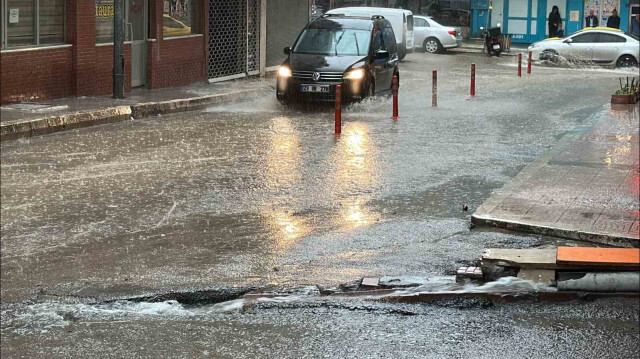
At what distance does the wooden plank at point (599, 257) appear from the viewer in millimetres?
7340

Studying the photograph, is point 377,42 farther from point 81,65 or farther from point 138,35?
point 81,65

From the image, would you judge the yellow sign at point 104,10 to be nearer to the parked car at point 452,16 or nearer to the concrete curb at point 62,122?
the concrete curb at point 62,122

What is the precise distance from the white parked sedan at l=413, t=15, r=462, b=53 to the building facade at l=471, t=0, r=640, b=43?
19.9 ft

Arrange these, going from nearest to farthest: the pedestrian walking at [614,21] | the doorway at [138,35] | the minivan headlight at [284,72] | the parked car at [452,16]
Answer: the minivan headlight at [284,72] → the doorway at [138,35] → the pedestrian walking at [614,21] → the parked car at [452,16]

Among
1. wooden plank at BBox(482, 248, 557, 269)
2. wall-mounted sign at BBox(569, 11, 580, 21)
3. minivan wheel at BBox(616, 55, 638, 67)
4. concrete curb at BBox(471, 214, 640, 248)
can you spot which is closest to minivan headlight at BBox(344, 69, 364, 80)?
concrete curb at BBox(471, 214, 640, 248)

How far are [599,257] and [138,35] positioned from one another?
17.1 m

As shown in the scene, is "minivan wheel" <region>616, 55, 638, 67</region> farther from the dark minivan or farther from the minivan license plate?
the minivan license plate

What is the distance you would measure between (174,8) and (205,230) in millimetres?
15455

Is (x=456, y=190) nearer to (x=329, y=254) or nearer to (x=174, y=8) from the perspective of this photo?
(x=329, y=254)

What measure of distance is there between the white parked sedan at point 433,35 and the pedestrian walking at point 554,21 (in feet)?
15.8

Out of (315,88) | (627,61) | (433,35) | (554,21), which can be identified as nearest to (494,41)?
(433,35)

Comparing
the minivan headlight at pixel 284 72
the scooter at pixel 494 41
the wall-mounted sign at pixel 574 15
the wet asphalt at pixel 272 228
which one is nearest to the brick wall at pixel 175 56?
the minivan headlight at pixel 284 72

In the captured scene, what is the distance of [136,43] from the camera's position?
906 inches

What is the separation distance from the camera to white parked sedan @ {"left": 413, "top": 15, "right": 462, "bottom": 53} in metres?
40.3
